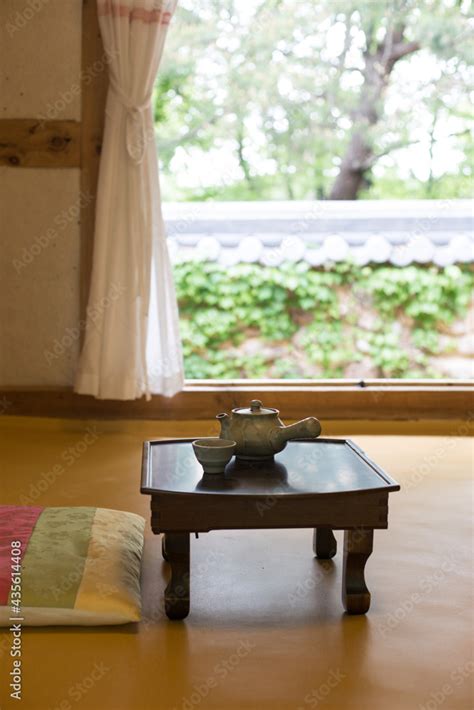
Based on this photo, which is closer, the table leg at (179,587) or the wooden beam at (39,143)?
the table leg at (179,587)

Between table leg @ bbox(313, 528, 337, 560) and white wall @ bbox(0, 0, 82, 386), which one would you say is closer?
table leg @ bbox(313, 528, 337, 560)

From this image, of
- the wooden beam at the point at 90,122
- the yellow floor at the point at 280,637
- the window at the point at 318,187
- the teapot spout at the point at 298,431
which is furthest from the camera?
the window at the point at 318,187

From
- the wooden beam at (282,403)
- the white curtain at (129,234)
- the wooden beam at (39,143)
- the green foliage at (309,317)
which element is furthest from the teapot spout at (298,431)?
the green foliage at (309,317)

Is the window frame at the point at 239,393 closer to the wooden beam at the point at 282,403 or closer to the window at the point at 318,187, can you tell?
the wooden beam at the point at 282,403

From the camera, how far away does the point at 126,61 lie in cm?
448

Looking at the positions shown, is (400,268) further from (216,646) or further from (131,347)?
(216,646)

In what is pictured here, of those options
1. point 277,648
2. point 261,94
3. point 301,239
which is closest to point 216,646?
point 277,648

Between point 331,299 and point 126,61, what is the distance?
256 centimetres

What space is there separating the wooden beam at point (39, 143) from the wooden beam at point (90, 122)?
6 cm

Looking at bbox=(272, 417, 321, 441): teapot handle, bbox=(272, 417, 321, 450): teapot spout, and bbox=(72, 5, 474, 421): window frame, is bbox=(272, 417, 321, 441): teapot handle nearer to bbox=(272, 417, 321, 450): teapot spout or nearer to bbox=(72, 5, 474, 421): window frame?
bbox=(272, 417, 321, 450): teapot spout

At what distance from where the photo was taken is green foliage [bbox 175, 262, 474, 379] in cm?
643

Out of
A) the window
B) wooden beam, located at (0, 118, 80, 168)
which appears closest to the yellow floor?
wooden beam, located at (0, 118, 80, 168)

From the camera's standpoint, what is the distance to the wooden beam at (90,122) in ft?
15.2

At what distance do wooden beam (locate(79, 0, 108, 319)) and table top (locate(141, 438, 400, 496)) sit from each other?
217cm
